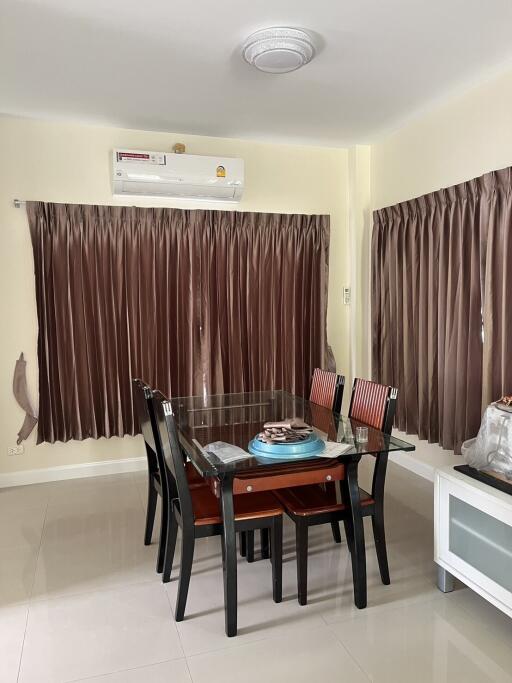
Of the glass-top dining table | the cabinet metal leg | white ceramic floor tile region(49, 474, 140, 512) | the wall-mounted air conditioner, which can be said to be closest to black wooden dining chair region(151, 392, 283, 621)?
the glass-top dining table

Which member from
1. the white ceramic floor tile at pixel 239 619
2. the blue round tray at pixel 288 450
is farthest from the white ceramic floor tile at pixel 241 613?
the blue round tray at pixel 288 450

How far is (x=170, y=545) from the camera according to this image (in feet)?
8.39

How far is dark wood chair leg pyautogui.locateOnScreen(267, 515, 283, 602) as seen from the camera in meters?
2.32

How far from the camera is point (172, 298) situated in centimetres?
425

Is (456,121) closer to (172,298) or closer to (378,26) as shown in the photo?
(378,26)

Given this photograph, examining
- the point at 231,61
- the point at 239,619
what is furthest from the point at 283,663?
the point at 231,61

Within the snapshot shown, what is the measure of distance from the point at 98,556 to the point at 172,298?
203 cm

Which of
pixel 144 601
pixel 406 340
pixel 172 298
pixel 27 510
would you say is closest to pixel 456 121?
pixel 406 340

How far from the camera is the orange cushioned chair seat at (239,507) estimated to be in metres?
2.29

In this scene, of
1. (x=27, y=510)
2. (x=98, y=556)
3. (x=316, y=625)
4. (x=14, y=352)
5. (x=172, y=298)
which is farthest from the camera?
(x=172, y=298)

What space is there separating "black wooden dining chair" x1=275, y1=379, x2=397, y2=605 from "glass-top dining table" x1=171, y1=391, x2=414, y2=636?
0.07 metres

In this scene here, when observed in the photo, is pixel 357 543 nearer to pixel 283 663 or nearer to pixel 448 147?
pixel 283 663

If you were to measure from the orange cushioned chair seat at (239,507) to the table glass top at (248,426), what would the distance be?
0.85 ft

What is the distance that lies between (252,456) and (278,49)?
2022 millimetres
